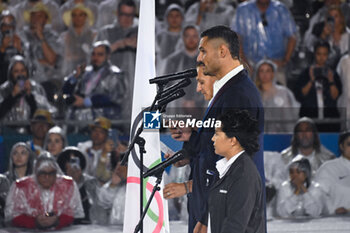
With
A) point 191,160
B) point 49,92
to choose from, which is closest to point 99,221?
point 49,92

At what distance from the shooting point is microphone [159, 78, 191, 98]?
128 inches

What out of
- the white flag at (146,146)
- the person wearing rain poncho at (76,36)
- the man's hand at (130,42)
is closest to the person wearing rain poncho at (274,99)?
the man's hand at (130,42)

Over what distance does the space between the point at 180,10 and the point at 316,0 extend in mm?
1075

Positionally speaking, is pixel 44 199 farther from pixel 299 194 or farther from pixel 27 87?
pixel 299 194

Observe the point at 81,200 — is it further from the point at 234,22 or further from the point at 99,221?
the point at 234,22

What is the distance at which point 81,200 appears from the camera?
4566 mm

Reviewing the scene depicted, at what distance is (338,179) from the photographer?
4480 millimetres

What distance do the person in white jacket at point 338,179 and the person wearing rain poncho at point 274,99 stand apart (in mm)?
381

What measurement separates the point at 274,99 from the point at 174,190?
179cm

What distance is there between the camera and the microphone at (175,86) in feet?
10.7

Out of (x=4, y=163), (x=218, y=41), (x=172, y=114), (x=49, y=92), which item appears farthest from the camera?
(x=49, y=92)

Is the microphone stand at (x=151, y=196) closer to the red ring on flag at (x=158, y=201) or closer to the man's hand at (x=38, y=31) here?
the red ring on flag at (x=158, y=201)

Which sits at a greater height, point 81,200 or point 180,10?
point 180,10

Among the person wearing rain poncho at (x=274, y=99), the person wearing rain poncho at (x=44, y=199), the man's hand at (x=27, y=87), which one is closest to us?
the person wearing rain poncho at (x=44, y=199)
